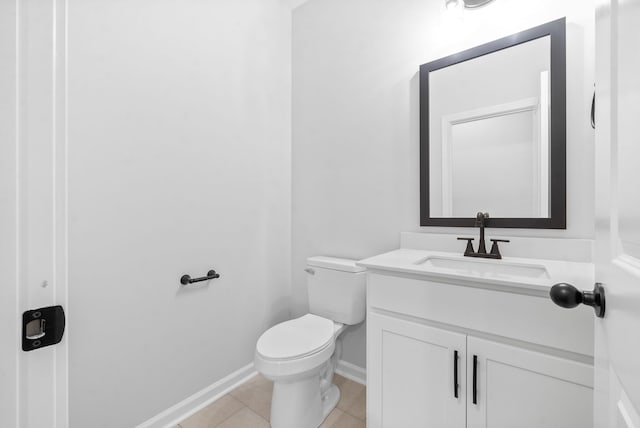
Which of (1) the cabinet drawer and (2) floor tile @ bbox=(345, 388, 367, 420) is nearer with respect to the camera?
(1) the cabinet drawer

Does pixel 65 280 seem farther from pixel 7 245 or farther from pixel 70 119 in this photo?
pixel 70 119

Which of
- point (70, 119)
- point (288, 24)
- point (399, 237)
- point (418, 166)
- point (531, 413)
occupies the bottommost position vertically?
point (531, 413)

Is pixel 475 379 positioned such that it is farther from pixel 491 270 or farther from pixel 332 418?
pixel 332 418

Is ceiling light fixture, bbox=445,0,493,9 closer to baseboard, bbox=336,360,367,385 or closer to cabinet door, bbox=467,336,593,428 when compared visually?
Answer: cabinet door, bbox=467,336,593,428

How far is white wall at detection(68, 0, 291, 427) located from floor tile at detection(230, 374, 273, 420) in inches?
5.2

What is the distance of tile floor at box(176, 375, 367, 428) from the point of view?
1.43 meters

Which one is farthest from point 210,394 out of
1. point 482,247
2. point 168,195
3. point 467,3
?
point 467,3

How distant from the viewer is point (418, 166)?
1555mm

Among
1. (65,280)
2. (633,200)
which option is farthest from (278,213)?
(633,200)

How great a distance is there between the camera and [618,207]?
0.38 meters

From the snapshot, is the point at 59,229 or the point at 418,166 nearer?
the point at 59,229

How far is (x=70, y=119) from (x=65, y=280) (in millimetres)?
925

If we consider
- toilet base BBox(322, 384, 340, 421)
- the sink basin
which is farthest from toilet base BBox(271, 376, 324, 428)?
the sink basin

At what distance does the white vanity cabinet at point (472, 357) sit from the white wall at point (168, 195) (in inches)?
37.0
